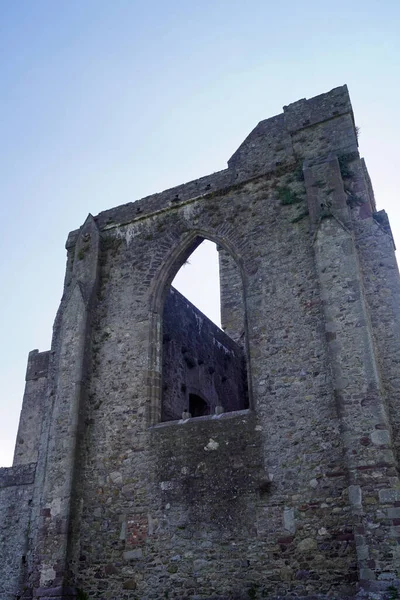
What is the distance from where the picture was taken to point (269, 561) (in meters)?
7.99

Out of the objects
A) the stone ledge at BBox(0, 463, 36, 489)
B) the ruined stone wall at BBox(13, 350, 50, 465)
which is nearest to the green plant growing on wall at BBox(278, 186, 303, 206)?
the stone ledge at BBox(0, 463, 36, 489)

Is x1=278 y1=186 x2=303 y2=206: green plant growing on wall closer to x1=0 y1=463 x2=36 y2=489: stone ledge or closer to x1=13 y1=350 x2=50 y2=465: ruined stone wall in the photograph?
x1=0 y1=463 x2=36 y2=489: stone ledge

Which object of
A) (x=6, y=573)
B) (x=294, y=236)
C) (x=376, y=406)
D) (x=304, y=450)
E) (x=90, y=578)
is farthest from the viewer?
(x=6, y=573)

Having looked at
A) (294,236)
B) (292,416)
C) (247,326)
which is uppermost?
(294,236)

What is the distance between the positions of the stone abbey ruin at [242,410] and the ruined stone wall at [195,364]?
0.35 feet

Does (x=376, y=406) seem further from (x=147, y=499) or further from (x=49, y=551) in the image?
(x=49, y=551)

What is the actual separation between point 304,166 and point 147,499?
260 inches

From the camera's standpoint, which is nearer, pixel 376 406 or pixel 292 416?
pixel 376 406

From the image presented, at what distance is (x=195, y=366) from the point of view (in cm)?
1330

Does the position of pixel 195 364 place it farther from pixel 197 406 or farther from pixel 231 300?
pixel 231 300

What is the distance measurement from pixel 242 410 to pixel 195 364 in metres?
4.06

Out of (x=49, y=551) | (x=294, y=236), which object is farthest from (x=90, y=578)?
(x=294, y=236)

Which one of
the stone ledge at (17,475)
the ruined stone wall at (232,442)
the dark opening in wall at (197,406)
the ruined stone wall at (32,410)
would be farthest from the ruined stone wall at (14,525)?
the dark opening in wall at (197,406)

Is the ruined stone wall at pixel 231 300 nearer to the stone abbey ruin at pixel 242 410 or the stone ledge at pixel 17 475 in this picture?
the stone abbey ruin at pixel 242 410
